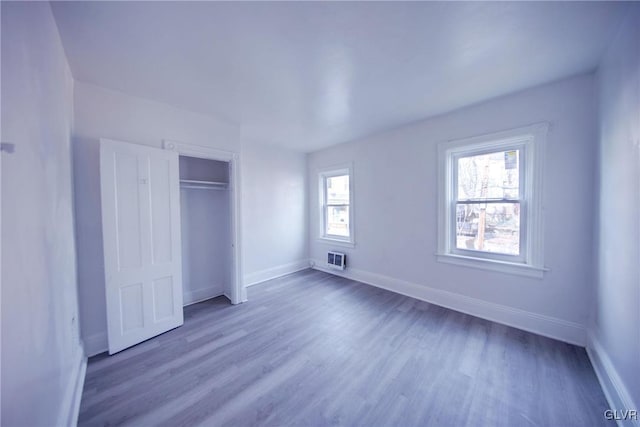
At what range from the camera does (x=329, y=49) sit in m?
1.70

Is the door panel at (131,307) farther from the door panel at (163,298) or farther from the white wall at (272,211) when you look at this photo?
the white wall at (272,211)

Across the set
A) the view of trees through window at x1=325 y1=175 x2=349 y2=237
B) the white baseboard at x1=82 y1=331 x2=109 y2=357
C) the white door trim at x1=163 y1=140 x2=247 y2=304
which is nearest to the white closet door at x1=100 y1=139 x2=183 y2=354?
the white baseboard at x1=82 y1=331 x2=109 y2=357

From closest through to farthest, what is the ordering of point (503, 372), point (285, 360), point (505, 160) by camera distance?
point (503, 372) < point (285, 360) < point (505, 160)

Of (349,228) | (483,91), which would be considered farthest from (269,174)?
(483,91)

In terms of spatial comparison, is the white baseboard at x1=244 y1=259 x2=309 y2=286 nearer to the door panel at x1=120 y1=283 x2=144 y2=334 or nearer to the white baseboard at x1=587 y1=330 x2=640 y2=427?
the door panel at x1=120 y1=283 x2=144 y2=334

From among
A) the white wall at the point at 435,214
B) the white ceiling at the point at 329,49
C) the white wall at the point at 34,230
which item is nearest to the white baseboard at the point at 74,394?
the white wall at the point at 34,230

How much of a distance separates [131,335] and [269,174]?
295cm

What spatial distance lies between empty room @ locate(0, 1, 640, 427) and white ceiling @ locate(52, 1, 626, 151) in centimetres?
2

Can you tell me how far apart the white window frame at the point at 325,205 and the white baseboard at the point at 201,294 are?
215 centimetres

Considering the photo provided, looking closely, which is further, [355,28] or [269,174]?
[269,174]

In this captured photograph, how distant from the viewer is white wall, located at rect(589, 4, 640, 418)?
4.48 feet

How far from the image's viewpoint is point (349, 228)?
4.24m

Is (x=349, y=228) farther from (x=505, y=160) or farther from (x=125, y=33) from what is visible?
(x=125, y=33)

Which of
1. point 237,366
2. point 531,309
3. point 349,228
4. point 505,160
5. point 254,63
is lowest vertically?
point 237,366
